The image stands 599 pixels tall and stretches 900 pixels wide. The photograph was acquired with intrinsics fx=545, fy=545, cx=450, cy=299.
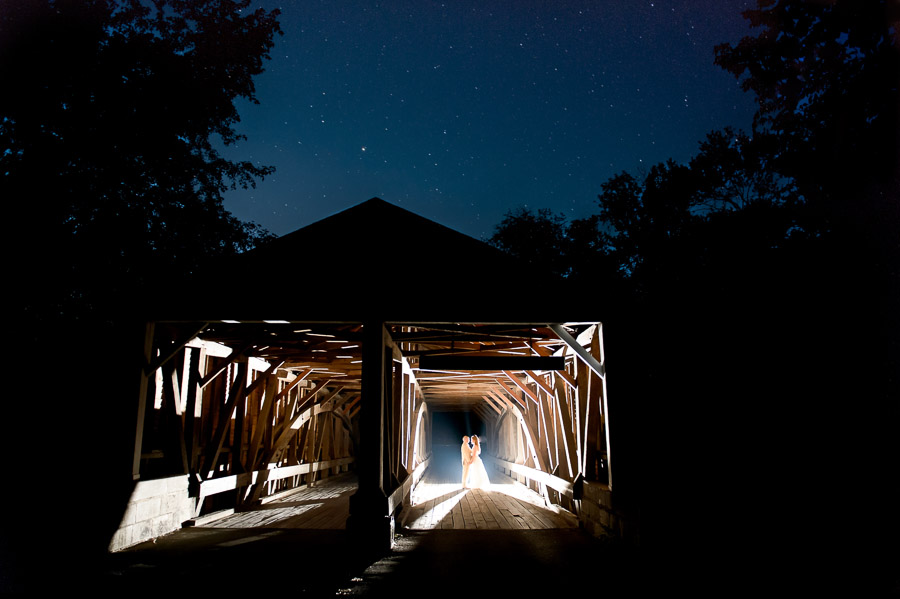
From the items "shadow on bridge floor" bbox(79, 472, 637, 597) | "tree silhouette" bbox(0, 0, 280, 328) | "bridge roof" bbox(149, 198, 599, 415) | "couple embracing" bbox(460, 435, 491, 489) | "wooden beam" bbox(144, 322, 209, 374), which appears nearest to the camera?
"shadow on bridge floor" bbox(79, 472, 637, 597)

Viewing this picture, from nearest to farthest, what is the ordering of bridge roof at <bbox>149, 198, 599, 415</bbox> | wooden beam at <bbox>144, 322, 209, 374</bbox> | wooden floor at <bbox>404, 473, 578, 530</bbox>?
wooden beam at <bbox>144, 322, 209, 374</bbox>
bridge roof at <bbox>149, 198, 599, 415</bbox>
wooden floor at <bbox>404, 473, 578, 530</bbox>

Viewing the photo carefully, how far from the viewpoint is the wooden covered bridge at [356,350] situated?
6.54 metres

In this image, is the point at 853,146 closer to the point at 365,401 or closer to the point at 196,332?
the point at 365,401

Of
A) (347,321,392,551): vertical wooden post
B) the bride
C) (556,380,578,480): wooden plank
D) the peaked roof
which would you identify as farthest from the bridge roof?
the bride

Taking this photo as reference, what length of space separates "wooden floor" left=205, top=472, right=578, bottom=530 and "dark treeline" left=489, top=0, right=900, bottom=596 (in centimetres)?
245

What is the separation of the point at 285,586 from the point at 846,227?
9.83 m

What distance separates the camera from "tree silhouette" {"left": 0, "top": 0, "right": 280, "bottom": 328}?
37.1 feet

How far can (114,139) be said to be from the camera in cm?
1247

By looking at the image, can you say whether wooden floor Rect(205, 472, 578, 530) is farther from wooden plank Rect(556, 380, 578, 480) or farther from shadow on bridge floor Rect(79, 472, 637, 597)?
shadow on bridge floor Rect(79, 472, 637, 597)

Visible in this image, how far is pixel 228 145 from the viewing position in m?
14.7

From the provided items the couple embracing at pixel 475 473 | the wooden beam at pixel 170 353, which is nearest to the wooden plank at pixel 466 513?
the couple embracing at pixel 475 473

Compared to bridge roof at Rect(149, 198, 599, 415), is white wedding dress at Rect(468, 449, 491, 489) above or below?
below

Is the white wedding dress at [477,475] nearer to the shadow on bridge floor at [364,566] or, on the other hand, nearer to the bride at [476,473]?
the bride at [476,473]

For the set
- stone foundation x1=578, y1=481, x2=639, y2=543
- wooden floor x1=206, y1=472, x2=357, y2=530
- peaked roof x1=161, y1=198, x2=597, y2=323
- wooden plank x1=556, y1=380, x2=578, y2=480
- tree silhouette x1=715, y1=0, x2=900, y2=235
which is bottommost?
wooden floor x1=206, y1=472, x2=357, y2=530
